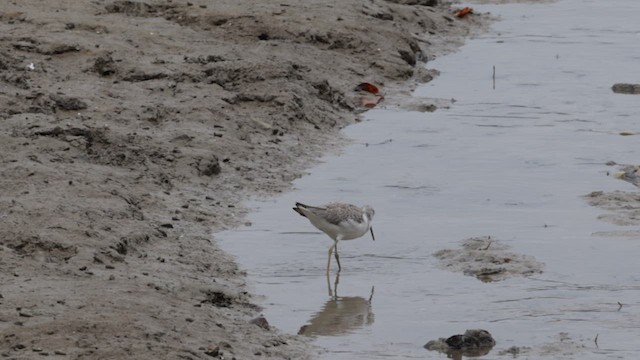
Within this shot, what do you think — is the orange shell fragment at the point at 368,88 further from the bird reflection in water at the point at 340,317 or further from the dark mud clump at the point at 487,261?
the bird reflection in water at the point at 340,317

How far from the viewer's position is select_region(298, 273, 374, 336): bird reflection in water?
7906mm

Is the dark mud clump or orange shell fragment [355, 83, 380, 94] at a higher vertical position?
the dark mud clump

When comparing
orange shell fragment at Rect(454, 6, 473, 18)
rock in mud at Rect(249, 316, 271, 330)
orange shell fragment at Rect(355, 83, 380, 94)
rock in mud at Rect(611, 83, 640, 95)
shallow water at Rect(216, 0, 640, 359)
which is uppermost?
rock in mud at Rect(249, 316, 271, 330)

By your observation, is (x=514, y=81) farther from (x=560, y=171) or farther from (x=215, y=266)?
(x=215, y=266)

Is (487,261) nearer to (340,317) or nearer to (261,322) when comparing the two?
(340,317)

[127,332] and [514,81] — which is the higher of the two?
[127,332]

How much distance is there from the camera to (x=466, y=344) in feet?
24.3

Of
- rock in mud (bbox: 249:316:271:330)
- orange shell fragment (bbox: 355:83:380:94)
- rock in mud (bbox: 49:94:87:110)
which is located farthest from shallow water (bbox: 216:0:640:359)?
rock in mud (bbox: 49:94:87:110)

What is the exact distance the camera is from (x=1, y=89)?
36.7 ft

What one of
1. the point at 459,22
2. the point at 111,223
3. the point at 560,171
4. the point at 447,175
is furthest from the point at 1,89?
the point at 459,22

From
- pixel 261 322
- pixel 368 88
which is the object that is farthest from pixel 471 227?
pixel 368 88

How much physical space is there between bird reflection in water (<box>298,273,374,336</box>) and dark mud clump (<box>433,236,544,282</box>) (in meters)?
0.74

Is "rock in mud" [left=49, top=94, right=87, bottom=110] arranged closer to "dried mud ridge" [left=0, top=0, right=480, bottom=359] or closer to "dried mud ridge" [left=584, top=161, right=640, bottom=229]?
"dried mud ridge" [left=0, top=0, right=480, bottom=359]

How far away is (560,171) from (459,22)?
764 centimetres
